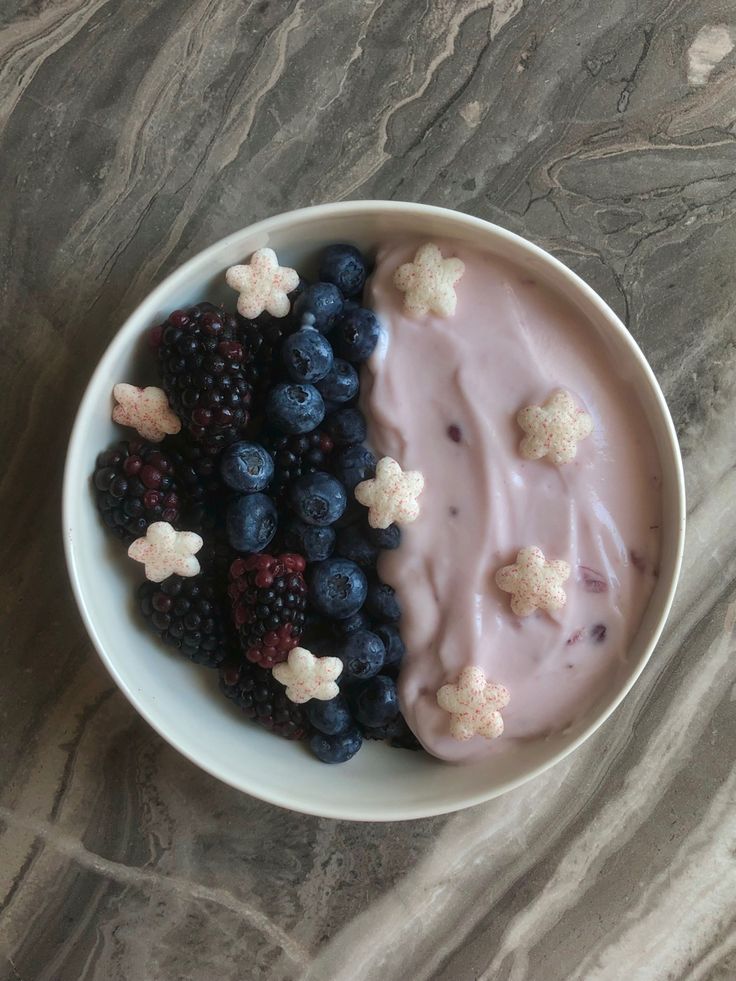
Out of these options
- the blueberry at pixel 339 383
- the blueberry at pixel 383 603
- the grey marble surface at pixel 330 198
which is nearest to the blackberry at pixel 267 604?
the blueberry at pixel 383 603

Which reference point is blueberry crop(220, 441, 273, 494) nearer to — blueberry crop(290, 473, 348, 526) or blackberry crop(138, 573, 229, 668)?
blueberry crop(290, 473, 348, 526)

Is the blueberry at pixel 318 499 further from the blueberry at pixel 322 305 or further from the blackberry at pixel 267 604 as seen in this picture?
the blueberry at pixel 322 305

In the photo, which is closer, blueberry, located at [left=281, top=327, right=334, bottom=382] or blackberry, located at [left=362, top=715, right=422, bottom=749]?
blueberry, located at [left=281, top=327, right=334, bottom=382]

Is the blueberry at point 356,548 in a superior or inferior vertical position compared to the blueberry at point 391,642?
superior

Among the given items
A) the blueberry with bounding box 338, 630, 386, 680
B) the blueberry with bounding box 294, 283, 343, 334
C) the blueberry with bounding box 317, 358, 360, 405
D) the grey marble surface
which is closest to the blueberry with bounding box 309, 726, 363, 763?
the blueberry with bounding box 338, 630, 386, 680

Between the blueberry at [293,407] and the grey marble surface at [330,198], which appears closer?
the blueberry at [293,407]

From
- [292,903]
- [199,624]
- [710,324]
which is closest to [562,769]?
[292,903]

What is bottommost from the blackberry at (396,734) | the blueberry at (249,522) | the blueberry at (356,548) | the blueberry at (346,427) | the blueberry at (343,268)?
the blackberry at (396,734)
